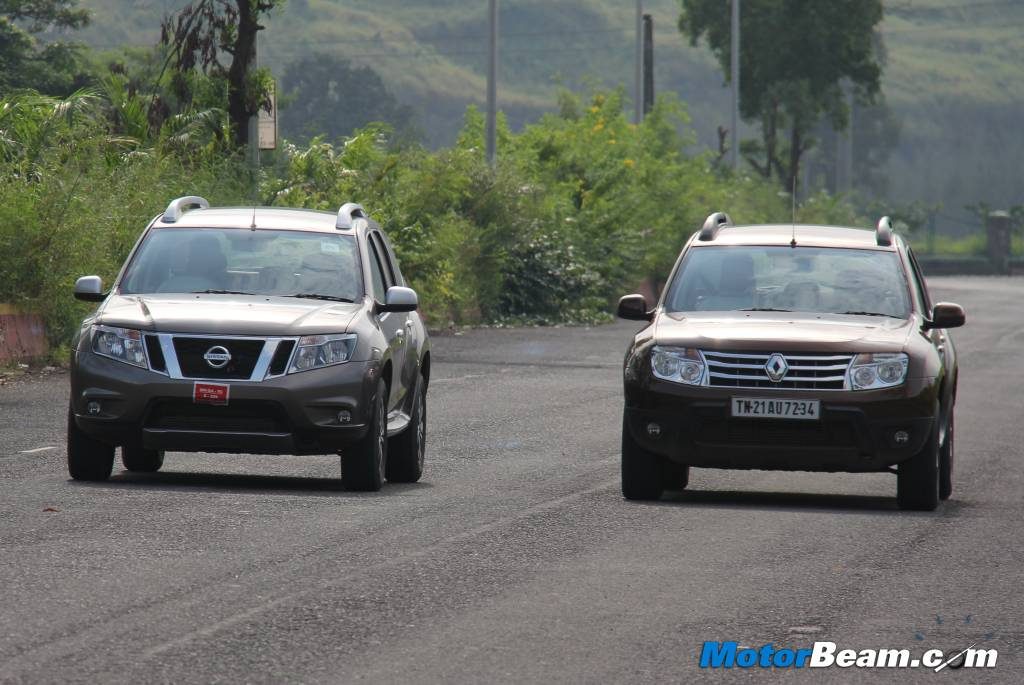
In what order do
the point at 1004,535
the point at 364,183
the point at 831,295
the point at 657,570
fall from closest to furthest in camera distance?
the point at 657,570, the point at 1004,535, the point at 831,295, the point at 364,183

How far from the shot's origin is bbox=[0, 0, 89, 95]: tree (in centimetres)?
5581

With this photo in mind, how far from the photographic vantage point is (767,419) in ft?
40.2

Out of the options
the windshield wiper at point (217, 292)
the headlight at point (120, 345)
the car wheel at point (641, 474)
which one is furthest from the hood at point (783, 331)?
the headlight at point (120, 345)

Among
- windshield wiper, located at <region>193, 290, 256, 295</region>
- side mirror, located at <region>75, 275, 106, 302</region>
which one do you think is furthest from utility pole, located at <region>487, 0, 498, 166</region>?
side mirror, located at <region>75, 275, 106, 302</region>

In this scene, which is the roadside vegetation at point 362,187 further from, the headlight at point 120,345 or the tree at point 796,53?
the tree at point 796,53

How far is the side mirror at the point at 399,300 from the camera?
44.0 ft

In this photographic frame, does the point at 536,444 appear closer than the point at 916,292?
No

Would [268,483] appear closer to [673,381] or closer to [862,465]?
[673,381]

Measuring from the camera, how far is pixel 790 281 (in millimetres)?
13570

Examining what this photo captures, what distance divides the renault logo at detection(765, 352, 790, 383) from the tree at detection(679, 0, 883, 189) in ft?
207

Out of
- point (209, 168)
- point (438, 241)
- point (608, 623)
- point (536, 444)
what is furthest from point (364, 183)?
point (608, 623)

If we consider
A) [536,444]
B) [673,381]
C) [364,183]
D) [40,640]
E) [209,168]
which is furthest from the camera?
[364,183]

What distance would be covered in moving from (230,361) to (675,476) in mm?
2960

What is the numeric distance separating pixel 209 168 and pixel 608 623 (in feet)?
72.1
